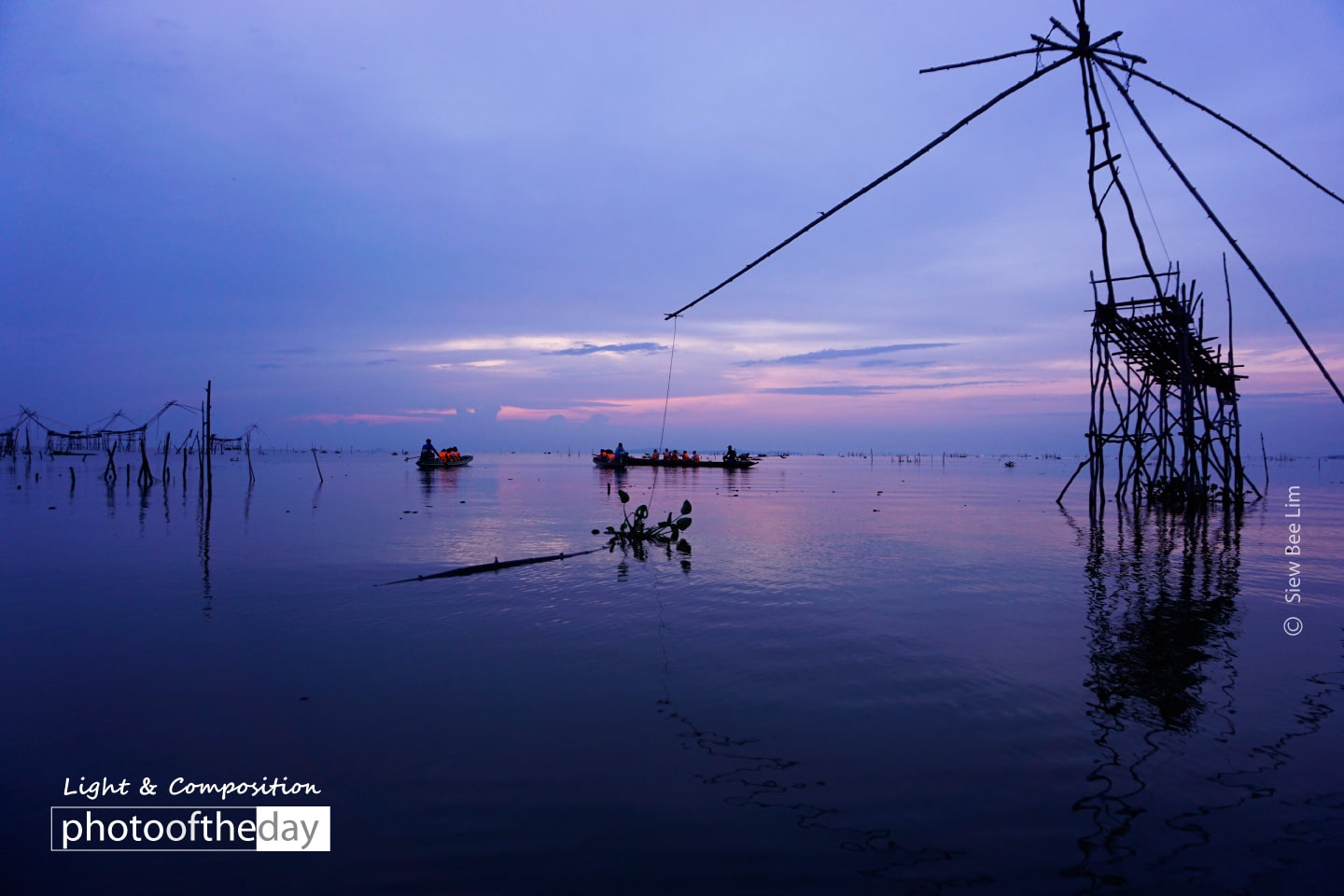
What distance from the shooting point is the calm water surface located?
3.88 meters

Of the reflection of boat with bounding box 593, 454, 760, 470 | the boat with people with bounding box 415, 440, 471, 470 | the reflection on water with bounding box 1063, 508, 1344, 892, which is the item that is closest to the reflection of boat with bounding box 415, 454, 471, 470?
the boat with people with bounding box 415, 440, 471, 470

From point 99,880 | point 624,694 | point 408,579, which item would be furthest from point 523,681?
point 408,579

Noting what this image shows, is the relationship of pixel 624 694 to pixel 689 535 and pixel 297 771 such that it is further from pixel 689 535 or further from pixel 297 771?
pixel 689 535

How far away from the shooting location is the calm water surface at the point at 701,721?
388 cm

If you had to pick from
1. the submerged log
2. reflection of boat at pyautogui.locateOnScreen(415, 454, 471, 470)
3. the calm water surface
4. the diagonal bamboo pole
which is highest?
the diagonal bamboo pole

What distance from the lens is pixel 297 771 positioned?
16.1ft

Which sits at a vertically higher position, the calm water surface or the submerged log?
the submerged log

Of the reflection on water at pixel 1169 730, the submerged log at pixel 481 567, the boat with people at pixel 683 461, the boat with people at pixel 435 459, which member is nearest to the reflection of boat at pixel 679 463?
the boat with people at pixel 683 461

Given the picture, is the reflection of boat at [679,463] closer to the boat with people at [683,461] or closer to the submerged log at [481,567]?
the boat with people at [683,461]

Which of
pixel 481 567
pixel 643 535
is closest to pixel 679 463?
pixel 643 535

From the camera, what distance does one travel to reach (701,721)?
5.76m

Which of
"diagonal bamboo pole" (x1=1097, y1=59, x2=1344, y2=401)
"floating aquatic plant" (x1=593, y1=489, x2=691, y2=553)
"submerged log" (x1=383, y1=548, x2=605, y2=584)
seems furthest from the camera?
"floating aquatic plant" (x1=593, y1=489, x2=691, y2=553)

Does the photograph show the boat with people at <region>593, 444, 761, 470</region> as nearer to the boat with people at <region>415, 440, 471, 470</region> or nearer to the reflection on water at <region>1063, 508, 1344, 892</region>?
the boat with people at <region>415, 440, 471, 470</region>

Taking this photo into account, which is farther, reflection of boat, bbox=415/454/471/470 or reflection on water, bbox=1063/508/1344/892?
reflection of boat, bbox=415/454/471/470
